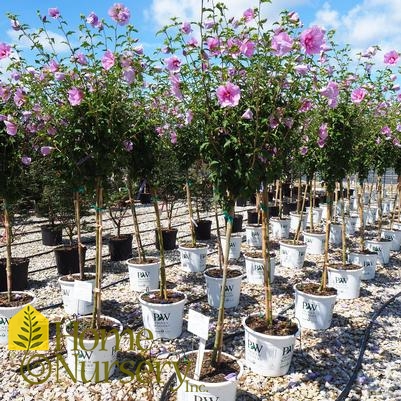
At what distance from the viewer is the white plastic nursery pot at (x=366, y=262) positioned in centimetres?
580

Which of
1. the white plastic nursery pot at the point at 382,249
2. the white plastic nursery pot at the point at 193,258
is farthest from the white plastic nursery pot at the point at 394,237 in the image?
the white plastic nursery pot at the point at 193,258

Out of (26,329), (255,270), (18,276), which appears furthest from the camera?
(255,270)

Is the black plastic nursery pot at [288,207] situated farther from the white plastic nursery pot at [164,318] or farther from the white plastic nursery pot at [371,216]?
the white plastic nursery pot at [164,318]

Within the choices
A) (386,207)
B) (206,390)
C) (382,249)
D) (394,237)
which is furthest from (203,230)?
(386,207)

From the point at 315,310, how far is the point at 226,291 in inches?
38.1

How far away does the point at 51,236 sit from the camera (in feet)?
25.9

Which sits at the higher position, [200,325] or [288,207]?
[288,207]

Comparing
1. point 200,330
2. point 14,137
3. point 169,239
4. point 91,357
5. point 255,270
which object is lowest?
point 91,357

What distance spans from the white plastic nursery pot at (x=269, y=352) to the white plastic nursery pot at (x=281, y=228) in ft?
16.6

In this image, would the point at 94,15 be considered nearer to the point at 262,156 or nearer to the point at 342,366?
the point at 262,156

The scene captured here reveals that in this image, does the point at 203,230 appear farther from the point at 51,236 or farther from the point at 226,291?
the point at 226,291

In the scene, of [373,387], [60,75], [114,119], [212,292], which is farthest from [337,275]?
[60,75]

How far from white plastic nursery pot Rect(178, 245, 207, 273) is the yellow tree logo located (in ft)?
9.44

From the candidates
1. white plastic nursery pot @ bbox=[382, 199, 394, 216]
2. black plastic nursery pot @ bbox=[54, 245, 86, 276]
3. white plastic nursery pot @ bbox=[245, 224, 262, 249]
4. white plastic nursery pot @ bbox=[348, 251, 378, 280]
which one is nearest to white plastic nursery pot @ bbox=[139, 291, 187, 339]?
black plastic nursery pot @ bbox=[54, 245, 86, 276]
